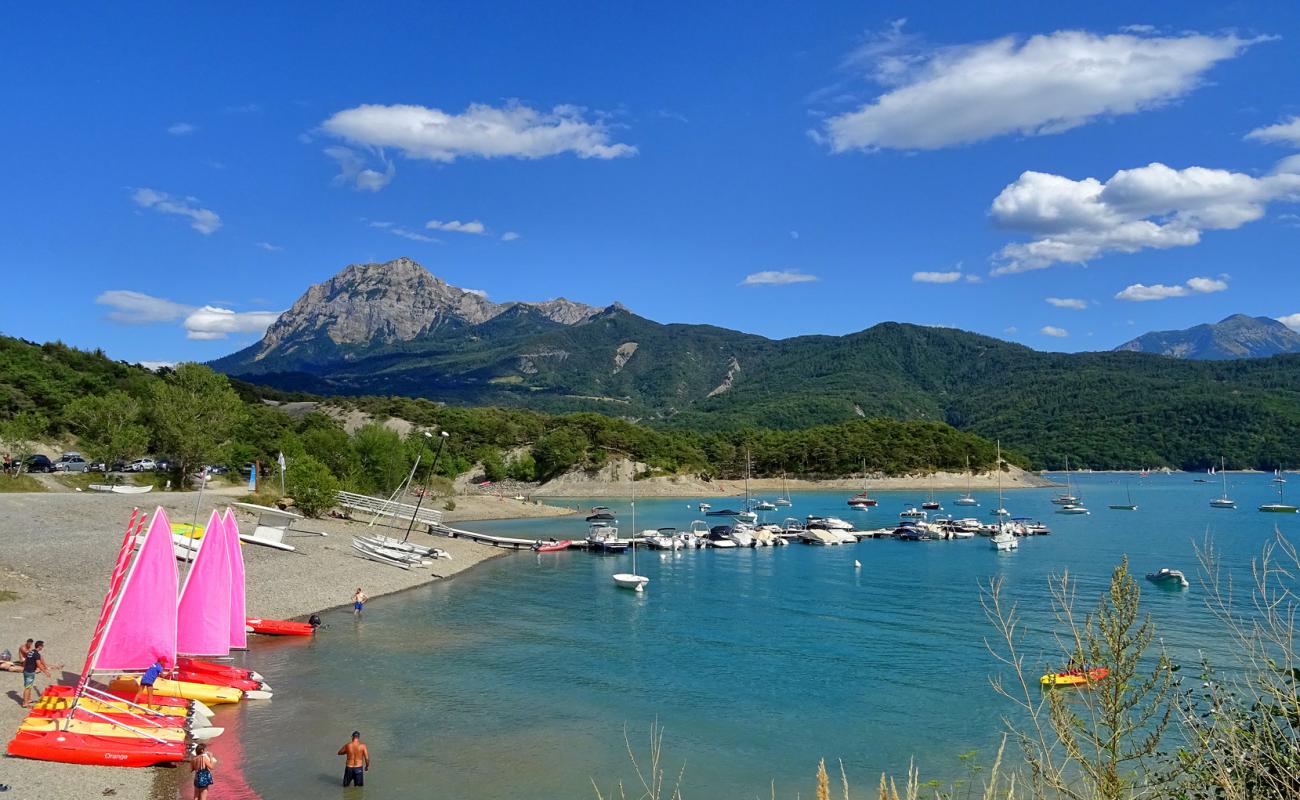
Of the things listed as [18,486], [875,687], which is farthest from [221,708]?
[18,486]

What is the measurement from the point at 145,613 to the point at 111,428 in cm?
5602

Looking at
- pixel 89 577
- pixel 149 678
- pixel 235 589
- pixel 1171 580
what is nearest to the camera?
pixel 149 678

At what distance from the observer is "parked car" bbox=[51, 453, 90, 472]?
72.9m

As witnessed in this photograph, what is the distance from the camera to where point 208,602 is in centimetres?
2662

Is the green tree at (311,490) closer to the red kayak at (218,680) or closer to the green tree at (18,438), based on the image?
the green tree at (18,438)

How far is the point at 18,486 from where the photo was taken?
58.8 m

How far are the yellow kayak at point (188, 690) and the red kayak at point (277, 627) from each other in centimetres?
931

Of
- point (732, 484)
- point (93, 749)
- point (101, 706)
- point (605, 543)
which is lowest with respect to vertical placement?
point (605, 543)

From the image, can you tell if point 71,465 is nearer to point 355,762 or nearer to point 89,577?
point 89,577

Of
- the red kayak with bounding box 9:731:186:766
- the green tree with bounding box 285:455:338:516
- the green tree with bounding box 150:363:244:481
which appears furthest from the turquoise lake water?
the green tree with bounding box 150:363:244:481

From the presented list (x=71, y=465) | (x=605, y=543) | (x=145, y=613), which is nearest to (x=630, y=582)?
(x=605, y=543)

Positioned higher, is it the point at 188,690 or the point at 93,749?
the point at 93,749

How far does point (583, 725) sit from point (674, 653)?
10.6 meters

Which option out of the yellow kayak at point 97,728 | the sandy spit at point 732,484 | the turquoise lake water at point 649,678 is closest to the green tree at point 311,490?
the turquoise lake water at point 649,678
